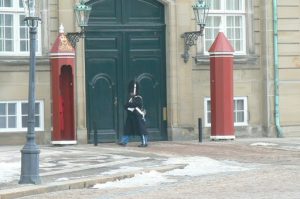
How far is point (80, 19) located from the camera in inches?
863

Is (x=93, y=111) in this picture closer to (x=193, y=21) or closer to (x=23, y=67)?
(x=23, y=67)

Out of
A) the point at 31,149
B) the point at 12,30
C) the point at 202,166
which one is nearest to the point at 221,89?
the point at 12,30

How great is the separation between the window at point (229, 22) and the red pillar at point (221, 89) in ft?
5.31

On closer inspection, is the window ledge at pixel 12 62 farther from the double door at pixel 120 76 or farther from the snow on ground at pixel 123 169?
the snow on ground at pixel 123 169

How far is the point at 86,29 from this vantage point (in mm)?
22625

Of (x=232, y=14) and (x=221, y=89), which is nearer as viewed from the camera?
(x=221, y=89)

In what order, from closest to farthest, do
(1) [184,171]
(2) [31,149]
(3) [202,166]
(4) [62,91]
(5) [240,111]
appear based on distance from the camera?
(2) [31,149], (1) [184,171], (3) [202,166], (4) [62,91], (5) [240,111]

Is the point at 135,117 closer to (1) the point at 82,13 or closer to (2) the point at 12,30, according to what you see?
(1) the point at 82,13

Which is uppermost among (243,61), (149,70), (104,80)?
(243,61)

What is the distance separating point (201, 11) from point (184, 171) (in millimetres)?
7982

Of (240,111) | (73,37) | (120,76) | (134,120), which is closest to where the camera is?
(134,120)

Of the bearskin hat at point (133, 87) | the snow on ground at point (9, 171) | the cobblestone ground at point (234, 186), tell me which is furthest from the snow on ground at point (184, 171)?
the bearskin hat at point (133, 87)

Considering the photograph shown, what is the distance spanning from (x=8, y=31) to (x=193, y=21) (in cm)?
538

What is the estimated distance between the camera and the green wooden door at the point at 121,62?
74.7ft
